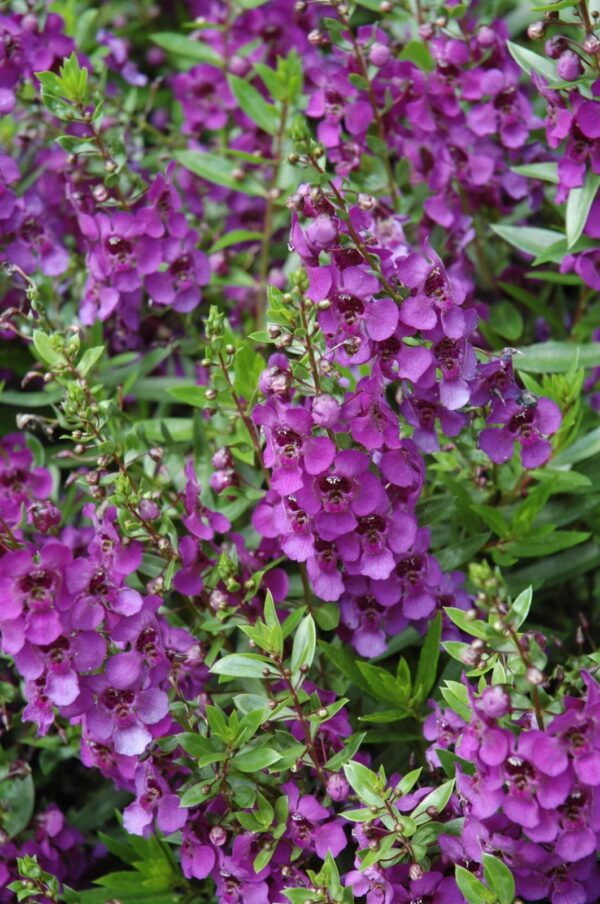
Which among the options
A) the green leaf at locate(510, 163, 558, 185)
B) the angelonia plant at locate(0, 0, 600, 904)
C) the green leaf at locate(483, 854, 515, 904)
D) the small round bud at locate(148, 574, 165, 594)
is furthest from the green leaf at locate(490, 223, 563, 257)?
the green leaf at locate(483, 854, 515, 904)

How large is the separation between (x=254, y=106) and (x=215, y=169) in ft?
0.74

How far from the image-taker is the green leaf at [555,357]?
297 cm

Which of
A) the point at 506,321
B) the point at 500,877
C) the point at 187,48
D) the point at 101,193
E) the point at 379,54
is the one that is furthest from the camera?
the point at 187,48

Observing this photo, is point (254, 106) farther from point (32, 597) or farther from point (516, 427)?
point (32, 597)

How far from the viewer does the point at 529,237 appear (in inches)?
122

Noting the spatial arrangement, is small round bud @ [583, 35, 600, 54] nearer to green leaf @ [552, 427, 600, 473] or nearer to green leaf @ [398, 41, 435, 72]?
green leaf @ [398, 41, 435, 72]

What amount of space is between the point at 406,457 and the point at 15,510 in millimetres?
1064

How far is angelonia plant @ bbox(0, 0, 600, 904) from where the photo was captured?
2.09 m

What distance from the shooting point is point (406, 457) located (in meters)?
2.22

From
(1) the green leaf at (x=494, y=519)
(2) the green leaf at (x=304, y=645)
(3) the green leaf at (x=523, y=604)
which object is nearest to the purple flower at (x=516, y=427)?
(1) the green leaf at (x=494, y=519)

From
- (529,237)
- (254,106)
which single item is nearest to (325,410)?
(529,237)

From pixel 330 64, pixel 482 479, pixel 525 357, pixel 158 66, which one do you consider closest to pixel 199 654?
pixel 482 479

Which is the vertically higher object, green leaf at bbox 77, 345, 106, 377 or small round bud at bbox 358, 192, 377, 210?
small round bud at bbox 358, 192, 377, 210

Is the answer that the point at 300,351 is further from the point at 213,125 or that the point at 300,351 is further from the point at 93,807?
the point at 213,125
